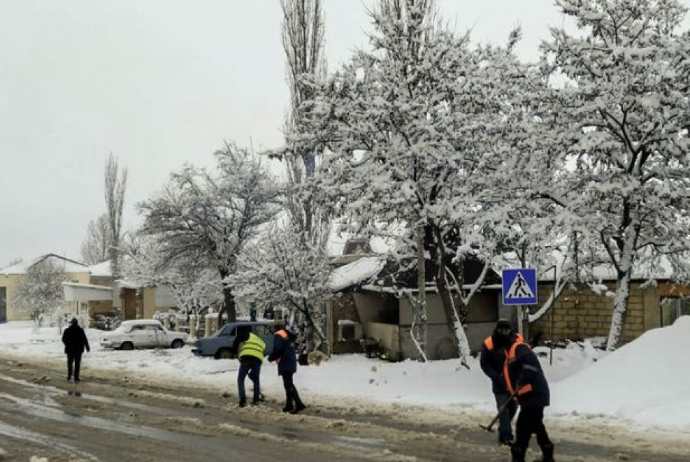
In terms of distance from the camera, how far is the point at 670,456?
32.6 feet

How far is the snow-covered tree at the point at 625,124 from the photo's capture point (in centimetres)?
1575

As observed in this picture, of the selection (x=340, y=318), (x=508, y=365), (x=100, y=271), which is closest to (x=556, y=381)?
(x=508, y=365)

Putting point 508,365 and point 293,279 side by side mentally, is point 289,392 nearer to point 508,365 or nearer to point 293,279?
point 508,365

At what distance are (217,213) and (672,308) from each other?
19.2 meters

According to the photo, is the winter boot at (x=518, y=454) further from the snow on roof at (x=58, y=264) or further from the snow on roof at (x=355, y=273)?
the snow on roof at (x=58, y=264)

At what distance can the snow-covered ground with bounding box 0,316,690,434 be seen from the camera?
526 inches

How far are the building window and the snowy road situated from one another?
16191mm

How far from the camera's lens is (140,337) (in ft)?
114

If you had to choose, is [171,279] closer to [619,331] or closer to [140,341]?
[140,341]

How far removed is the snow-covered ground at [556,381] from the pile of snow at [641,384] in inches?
0.6

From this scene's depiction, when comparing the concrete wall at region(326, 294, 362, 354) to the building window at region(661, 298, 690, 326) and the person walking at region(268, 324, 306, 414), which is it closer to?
the building window at region(661, 298, 690, 326)

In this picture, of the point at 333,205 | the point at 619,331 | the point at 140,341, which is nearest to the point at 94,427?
the point at 333,205

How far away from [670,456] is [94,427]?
8.87m

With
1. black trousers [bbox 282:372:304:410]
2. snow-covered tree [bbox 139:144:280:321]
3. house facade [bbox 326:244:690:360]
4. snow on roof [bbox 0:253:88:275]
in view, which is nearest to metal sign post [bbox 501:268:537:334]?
black trousers [bbox 282:372:304:410]
